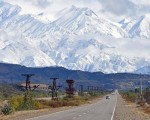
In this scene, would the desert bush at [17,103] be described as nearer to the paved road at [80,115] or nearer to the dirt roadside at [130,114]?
the paved road at [80,115]

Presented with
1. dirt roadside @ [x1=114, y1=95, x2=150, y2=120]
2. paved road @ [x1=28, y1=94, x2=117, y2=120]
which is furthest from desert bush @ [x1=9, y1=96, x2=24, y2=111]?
dirt roadside @ [x1=114, y1=95, x2=150, y2=120]

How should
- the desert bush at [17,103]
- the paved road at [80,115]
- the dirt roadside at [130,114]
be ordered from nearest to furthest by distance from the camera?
the paved road at [80,115], the dirt roadside at [130,114], the desert bush at [17,103]

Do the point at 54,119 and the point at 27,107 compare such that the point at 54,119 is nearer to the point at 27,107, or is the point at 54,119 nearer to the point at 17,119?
the point at 17,119

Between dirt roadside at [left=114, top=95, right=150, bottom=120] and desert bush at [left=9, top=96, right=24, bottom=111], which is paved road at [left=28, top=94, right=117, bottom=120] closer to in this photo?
dirt roadside at [left=114, top=95, right=150, bottom=120]

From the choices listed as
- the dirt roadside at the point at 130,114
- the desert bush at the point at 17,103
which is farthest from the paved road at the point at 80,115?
the desert bush at the point at 17,103

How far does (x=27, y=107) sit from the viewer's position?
229ft

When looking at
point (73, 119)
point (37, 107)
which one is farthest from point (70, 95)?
point (73, 119)

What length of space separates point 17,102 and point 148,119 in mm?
24063

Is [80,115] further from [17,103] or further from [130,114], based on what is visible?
[17,103]

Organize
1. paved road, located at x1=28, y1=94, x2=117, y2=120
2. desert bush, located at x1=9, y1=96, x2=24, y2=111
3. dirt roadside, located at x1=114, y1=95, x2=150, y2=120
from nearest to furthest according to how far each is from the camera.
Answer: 1. paved road, located at x1=28, y1=94, x2=117, y2=120
2. dirt roadside, located at x1=114, y1=95, x2=150, y2=120
3. desert bush, located at x1=9, y1=96, x2=24, y2=111

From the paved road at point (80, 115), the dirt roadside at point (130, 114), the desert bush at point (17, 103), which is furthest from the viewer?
the desert bush at point (17, 103)

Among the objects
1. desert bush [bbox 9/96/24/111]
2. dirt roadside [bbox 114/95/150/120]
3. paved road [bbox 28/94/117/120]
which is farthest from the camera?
desert bush [bbox 9/96/24/111]

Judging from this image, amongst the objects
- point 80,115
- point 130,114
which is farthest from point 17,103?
point 80,115

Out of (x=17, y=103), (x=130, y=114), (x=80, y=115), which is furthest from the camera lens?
(x=17, y=103)
